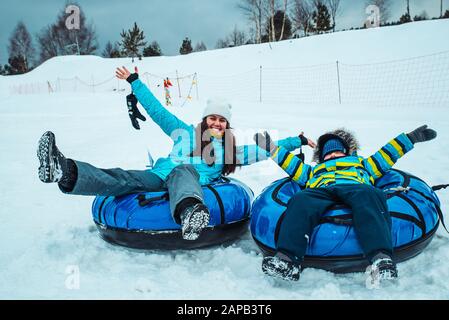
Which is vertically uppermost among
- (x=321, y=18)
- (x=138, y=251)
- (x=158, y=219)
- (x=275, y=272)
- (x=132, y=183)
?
(x=321, y=18)

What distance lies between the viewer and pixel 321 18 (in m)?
31.9

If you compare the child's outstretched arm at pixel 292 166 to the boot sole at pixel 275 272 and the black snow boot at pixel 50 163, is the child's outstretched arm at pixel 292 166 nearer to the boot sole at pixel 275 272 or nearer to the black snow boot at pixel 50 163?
the boot sole at pixel 275 272

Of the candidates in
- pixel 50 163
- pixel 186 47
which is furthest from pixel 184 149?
pixel 186 47

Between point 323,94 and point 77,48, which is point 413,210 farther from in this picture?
point 77,48

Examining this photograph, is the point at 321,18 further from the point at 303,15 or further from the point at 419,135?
the point at 419,135

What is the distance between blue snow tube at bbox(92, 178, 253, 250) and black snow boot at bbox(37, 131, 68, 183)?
493 mm

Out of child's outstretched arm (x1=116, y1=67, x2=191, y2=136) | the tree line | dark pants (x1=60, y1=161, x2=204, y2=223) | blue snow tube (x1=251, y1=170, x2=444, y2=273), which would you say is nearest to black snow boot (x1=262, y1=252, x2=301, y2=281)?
blue snow tube (x1=251, y1=170, x2=444, y2=273)

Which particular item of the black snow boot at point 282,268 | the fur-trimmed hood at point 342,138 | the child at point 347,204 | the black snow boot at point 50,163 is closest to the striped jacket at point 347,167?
the child at point 347,204

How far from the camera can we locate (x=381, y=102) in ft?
38.1

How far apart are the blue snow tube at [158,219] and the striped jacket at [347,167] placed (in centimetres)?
46

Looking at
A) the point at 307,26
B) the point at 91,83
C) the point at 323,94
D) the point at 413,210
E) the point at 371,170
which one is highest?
the point at 307,26

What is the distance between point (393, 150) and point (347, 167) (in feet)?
1.43
